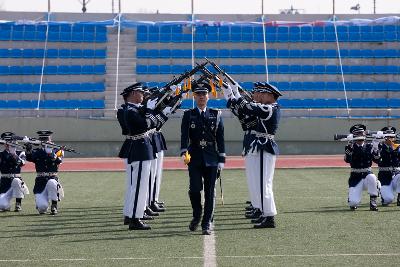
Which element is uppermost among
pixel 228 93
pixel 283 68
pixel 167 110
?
pixel 283 68

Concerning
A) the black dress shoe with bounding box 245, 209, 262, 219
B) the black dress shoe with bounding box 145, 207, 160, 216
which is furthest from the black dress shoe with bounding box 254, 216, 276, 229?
the black dress shoe with bounding box 145, 207, 160, 216

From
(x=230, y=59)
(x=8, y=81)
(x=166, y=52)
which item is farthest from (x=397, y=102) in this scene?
(x=8, y=81)

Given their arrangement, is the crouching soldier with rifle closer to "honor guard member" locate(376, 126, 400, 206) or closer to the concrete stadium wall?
"honor guard member" locate(376, 126, 400, 206)

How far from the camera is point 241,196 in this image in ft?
59.2

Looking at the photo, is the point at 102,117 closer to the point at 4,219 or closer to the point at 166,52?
the point at 166,52

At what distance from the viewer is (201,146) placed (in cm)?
1183

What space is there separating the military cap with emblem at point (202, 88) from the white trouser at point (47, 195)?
3.88m

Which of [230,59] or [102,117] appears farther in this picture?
[230,59]

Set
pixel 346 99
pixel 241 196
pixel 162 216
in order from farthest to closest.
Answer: pixel 346 99 → pixel 241 196 → pixel 162 216

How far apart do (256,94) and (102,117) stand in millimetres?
23392

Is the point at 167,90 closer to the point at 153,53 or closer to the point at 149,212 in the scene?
the point at 149,212

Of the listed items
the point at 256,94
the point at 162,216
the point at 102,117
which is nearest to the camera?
the point at 256,94

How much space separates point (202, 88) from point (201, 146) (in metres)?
0.83

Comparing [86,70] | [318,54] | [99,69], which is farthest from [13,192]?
[318,54]
